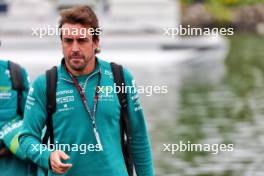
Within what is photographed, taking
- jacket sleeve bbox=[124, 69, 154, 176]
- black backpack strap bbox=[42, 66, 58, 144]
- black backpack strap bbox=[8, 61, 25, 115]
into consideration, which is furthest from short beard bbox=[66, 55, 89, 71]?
black backpack strap bbox=[8, 61, 25, 115]

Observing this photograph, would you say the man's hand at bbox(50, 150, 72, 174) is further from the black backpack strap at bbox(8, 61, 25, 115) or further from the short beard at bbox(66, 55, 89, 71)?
the black backpack strap at bbox(8, 61, 25, 115)

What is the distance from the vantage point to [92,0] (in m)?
48.4

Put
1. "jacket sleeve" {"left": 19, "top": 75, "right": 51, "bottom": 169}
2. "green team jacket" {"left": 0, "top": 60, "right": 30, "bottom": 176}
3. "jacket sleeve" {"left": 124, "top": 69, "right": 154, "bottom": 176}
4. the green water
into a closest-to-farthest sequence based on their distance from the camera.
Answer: "jacket sleeve" {"left": 19, "top": 75, "right": 51, "bottom": 169}, "jacket sleeve" {"left": 124, "top": 69, "right": 154, "bottom": 176}, "green team jacket" {"left": 0, "top": 60, "right": 30, "bottom": 176}, the green water

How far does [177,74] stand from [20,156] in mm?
23881

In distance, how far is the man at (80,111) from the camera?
527cm

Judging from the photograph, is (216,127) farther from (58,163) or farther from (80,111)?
(58,163)

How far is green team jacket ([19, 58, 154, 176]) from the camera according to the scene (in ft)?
17.4

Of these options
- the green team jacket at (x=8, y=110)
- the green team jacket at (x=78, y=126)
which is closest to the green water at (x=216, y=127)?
the green team jacket at (x=8, y=110)

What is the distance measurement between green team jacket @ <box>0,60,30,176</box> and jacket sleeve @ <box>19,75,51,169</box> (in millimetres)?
1066

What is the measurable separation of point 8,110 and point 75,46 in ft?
4.67

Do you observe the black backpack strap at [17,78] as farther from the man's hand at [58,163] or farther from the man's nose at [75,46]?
the man's hand at [58,163]

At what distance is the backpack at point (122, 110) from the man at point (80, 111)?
2 centimetres

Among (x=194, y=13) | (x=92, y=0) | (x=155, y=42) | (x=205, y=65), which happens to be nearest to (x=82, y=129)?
(x=205, y=65)

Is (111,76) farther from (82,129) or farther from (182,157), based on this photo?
(182,157)
